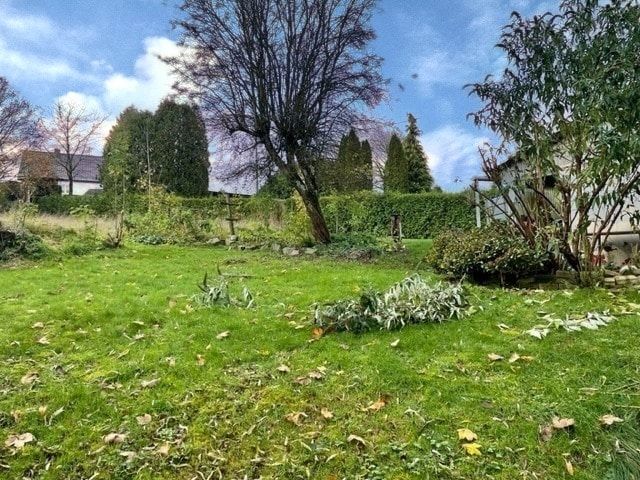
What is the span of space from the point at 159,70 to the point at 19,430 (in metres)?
13.2

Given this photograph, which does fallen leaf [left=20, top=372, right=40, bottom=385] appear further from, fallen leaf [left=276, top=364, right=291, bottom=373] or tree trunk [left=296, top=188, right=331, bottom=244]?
tree trunk [left=296, top=188, right=331, bottom=244]

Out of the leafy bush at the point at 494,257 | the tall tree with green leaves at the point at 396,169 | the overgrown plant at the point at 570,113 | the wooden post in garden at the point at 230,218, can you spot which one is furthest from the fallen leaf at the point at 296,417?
the tall tree with green leaves at the point at 396,169

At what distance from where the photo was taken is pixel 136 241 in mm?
13727

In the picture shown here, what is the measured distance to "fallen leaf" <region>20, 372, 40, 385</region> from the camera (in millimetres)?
3494

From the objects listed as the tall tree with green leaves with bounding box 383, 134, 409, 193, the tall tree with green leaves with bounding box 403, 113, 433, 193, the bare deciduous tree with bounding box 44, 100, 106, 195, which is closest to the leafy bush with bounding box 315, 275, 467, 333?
the tall tree with green leaves with bounding box 383, 134, 409, 193

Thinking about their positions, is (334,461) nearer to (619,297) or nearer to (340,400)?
(340,400)

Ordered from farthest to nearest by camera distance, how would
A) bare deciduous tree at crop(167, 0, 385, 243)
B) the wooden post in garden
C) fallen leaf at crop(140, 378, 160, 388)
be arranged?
the wooden post in garden < bare deciduous tree at crop(167, 0, 385, 243) < fallen leaf at crop(140, 378, 160, 388)

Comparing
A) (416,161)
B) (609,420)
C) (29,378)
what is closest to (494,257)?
(609,420)

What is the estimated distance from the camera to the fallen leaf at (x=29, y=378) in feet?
11.5

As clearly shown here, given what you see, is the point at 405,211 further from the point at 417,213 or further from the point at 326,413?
the point at 326,413

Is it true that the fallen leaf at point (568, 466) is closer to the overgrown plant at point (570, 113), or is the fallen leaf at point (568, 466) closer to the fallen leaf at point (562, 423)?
the fallen leaf at point (562, 423)

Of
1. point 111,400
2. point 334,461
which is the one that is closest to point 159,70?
point 111,400

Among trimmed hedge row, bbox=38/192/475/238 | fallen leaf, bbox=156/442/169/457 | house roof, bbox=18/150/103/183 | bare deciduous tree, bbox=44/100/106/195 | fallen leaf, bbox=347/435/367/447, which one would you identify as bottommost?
fallen leaf, bbox=156/442/169/457

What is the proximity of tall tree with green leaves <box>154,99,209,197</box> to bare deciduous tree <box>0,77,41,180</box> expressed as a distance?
7131 mm
